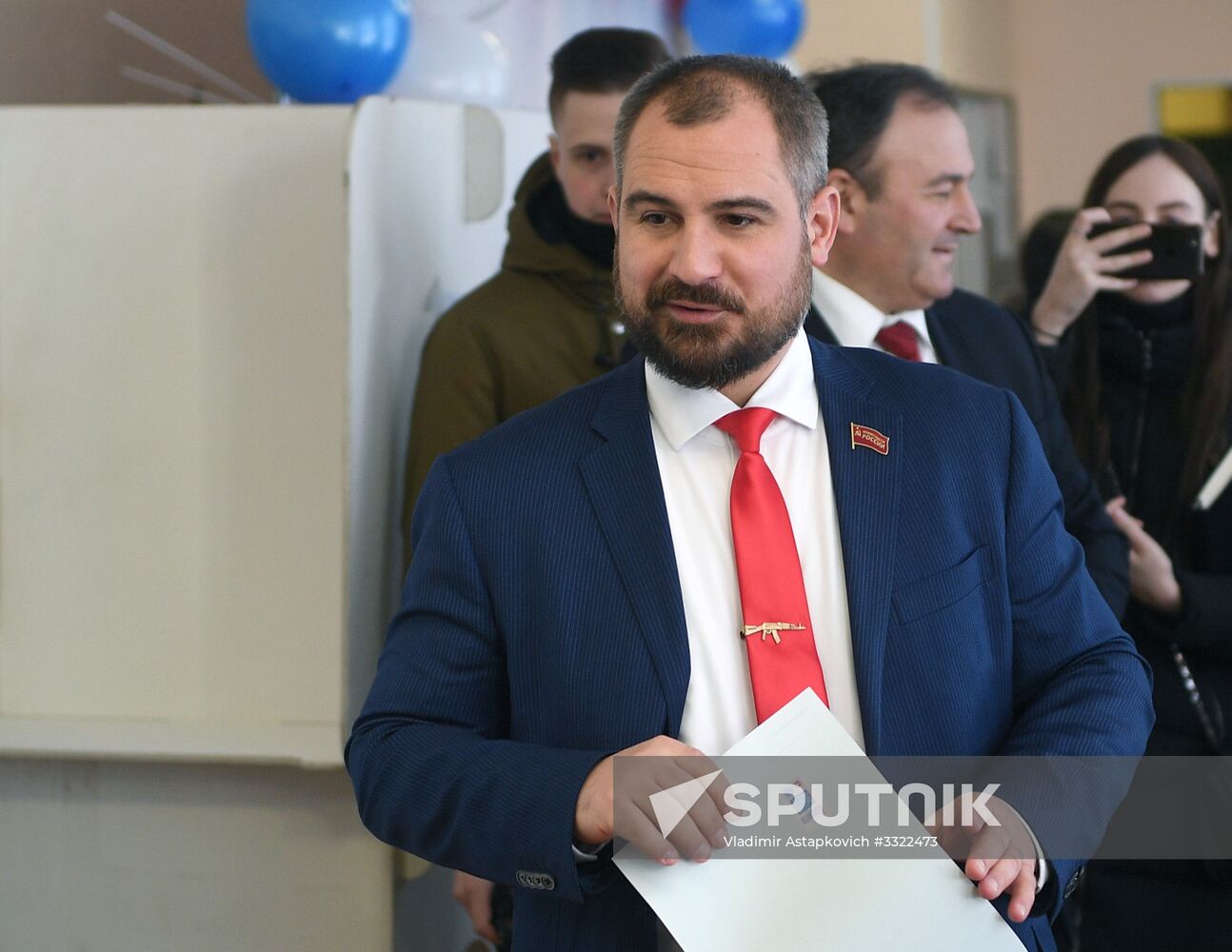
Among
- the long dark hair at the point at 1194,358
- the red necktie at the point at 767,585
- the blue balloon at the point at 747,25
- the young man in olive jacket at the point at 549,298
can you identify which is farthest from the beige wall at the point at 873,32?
the red necktie at the point at 767,585

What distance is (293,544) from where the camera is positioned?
215 cm

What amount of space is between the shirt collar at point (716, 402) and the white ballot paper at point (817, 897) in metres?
0.36

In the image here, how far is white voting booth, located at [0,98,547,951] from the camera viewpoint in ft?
7.06

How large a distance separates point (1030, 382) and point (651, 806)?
1.25m

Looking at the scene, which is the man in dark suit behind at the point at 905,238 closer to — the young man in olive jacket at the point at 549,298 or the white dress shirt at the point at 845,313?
the white dress shirt at the point at 845,313

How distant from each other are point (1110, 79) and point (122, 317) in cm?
649

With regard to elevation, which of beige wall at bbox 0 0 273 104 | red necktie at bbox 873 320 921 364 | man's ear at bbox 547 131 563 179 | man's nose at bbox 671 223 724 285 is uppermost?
beige wall at bbox 0 0 273 104

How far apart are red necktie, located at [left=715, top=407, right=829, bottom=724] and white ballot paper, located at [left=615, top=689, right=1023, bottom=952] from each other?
0.38 ft

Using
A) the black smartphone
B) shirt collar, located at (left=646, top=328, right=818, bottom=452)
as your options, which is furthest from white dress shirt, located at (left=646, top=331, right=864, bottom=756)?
the black smartphone

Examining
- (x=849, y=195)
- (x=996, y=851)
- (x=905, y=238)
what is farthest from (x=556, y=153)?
Result: (x=996, y=851)

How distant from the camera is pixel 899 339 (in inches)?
85.7

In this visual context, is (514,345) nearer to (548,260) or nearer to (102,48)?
(548,260)

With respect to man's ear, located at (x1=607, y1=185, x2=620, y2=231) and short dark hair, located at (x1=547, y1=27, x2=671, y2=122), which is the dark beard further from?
short dark hair, located at (x1=547, y1=27, x2=671, y2=122)

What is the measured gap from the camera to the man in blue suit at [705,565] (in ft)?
4.44
